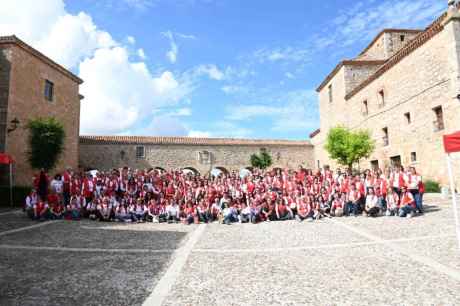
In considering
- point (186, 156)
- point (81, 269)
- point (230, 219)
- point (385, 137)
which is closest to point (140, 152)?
point (186, 156)

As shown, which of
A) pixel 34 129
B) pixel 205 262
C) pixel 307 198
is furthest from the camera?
pixel 34 129

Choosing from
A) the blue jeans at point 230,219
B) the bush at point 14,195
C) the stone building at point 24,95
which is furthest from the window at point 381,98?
the stone building at point 24,95

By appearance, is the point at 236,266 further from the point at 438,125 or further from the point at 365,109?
the point at 365,109

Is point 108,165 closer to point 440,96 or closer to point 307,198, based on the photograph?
point 307,198

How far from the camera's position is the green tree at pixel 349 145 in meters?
20.0

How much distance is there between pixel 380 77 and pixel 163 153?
20.4 m

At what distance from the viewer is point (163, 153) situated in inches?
1194

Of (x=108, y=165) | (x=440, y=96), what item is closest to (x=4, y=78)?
(x=108, y=165)

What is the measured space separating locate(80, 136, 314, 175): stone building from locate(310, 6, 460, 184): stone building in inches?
275

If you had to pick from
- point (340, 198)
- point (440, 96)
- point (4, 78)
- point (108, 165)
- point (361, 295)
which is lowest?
point (361, 295)

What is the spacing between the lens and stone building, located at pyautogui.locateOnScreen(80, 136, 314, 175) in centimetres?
2850

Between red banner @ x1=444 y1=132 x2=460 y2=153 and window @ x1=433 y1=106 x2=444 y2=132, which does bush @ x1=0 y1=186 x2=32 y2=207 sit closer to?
red banner @ x1=444 y1=132 x2=460 y2=153

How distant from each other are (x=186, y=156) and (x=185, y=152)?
0.43 m

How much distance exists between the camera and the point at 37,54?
18500 mm
